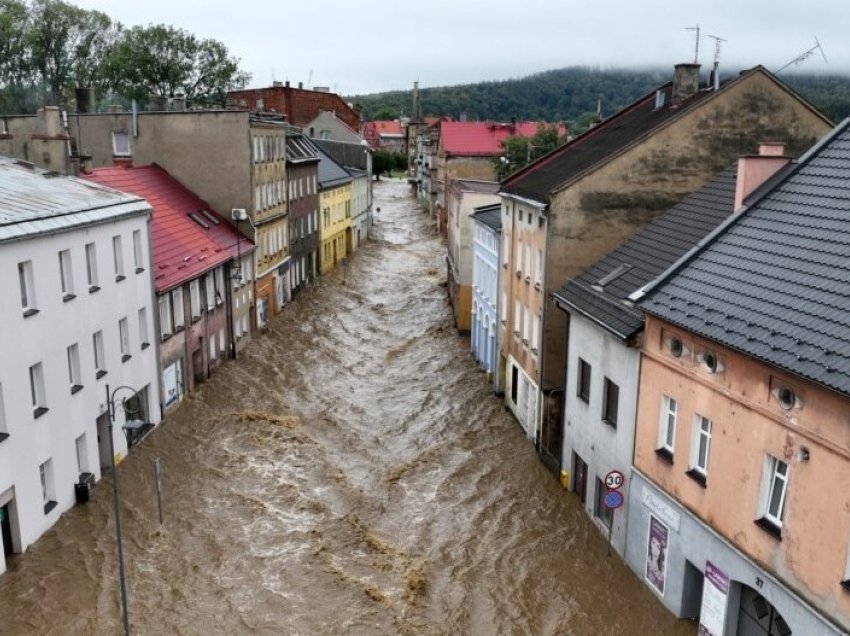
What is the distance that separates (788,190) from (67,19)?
82.1 m

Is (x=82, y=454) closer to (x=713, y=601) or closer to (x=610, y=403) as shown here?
(x=610, y=403)

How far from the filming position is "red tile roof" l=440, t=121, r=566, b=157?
7119 cm

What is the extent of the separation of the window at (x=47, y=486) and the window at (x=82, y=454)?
1448mm

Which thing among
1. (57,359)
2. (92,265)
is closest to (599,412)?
(57,359)

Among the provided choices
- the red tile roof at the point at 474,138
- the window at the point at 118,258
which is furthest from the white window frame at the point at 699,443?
the red tile roof at the point at 474,138

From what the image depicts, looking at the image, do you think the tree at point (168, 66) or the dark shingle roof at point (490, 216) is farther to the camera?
the tree at point (168, 66)

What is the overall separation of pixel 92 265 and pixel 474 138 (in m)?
55.0

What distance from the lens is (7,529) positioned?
1803 centimetres

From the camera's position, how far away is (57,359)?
19734mm

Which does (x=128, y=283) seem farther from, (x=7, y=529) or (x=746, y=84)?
(x=746, y=84)

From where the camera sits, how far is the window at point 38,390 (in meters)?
18.9

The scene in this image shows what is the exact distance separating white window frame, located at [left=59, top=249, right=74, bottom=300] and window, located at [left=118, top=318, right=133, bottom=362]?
3.35m

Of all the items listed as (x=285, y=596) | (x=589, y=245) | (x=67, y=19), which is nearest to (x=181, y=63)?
(x=67, y=19)

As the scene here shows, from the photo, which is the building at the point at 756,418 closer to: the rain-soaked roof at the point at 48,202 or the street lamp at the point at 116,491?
the street lamp at the point at 116,491
